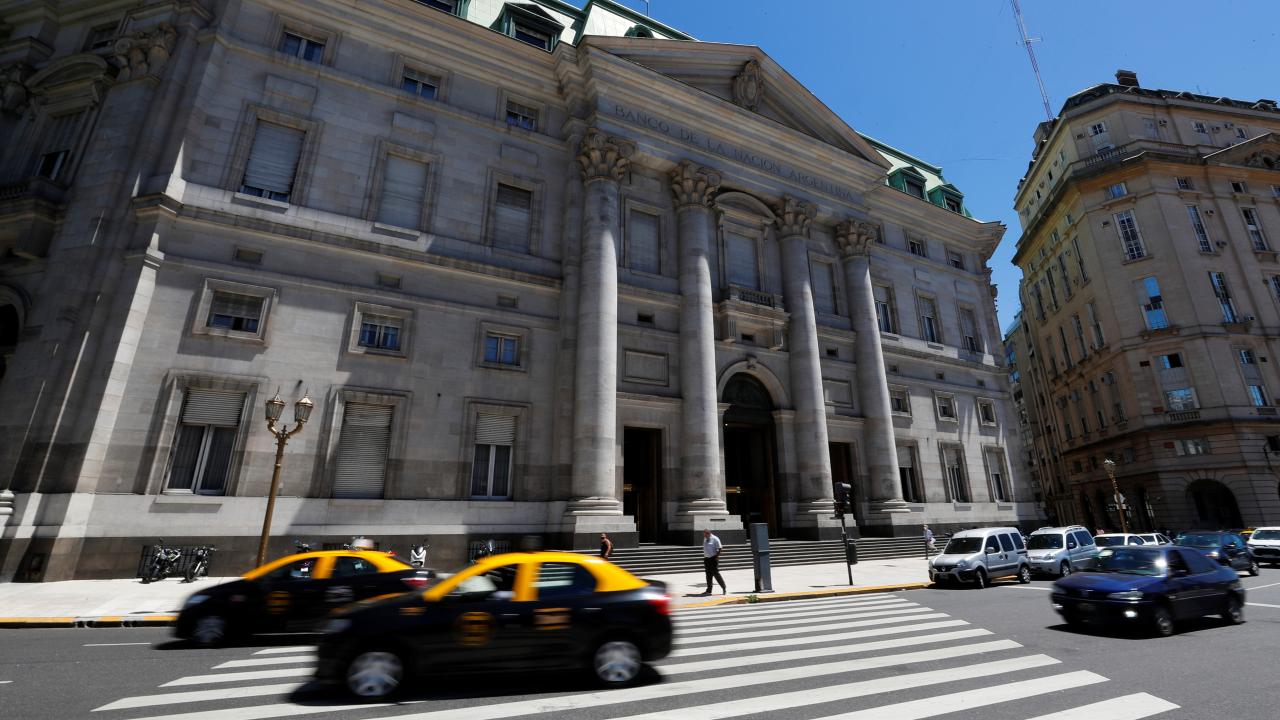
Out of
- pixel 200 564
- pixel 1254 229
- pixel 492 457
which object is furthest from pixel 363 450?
pixel 1254 229

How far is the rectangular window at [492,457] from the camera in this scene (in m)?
19.9

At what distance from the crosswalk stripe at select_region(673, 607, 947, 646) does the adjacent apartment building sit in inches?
1463

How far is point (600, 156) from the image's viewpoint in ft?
77.1

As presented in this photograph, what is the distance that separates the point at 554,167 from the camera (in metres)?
24.3

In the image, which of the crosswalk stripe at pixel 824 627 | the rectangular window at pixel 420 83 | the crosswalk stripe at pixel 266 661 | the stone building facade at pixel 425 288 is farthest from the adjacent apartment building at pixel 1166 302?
the rectangular window at pixel 420 83

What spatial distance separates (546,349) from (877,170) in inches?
876

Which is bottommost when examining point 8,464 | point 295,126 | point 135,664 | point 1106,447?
point 135,664

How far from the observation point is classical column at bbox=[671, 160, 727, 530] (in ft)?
71.6

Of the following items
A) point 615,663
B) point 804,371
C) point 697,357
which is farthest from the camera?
point 804,371

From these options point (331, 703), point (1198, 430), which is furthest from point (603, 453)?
point (1198, 430)

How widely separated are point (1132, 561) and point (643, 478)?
630 inches

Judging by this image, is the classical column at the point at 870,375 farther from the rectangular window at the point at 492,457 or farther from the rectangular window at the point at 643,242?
the rectangular window at the point at 492,457

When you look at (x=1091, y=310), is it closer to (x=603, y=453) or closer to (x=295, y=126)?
(x=603, y=453)

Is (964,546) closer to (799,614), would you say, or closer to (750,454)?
(799,614)
